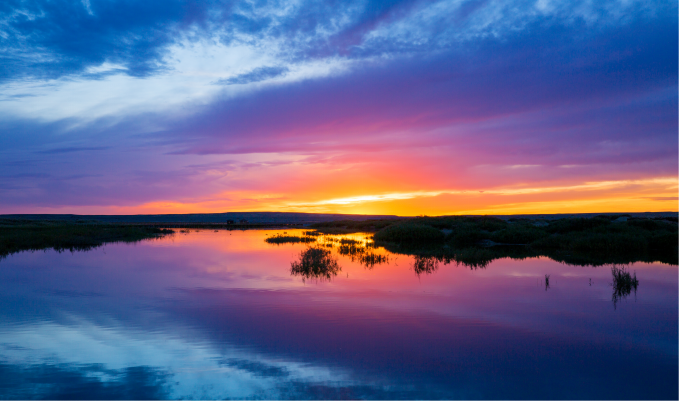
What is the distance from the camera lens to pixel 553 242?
28812 mm

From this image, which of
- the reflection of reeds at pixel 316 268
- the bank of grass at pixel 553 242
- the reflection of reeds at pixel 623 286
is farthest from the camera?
the bank of grass at pixel 553 242

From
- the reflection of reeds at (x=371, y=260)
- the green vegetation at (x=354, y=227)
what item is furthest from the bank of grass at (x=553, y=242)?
the green vegetation at (x=354, y=227)

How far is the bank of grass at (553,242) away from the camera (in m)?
22.2

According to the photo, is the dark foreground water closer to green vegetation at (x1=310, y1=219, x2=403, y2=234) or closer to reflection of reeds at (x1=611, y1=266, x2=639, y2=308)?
reflection of reeds at (x1=611, y1=266, x2=639, y2=308)

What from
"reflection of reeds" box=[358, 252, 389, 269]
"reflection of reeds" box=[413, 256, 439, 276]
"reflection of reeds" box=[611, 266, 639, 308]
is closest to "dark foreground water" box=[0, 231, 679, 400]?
"reflection of reeds" box=[611, 266, 639, 308]

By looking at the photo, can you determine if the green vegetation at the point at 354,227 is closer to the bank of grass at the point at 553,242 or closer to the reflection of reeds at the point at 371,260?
the bank of grass at the point at 553,242

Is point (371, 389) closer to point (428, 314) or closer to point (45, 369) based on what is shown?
point (428, 314)

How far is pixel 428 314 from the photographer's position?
1013 cm

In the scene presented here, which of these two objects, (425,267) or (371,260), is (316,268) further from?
(425,267)

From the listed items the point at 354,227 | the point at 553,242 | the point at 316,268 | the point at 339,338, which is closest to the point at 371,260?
the point at 316,268

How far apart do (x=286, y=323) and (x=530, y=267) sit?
13.7 m

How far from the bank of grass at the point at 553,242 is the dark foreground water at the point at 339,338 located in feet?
23.7

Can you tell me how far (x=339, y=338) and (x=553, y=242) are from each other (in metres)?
25.6

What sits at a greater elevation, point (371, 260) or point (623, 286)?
point (371, 260)
